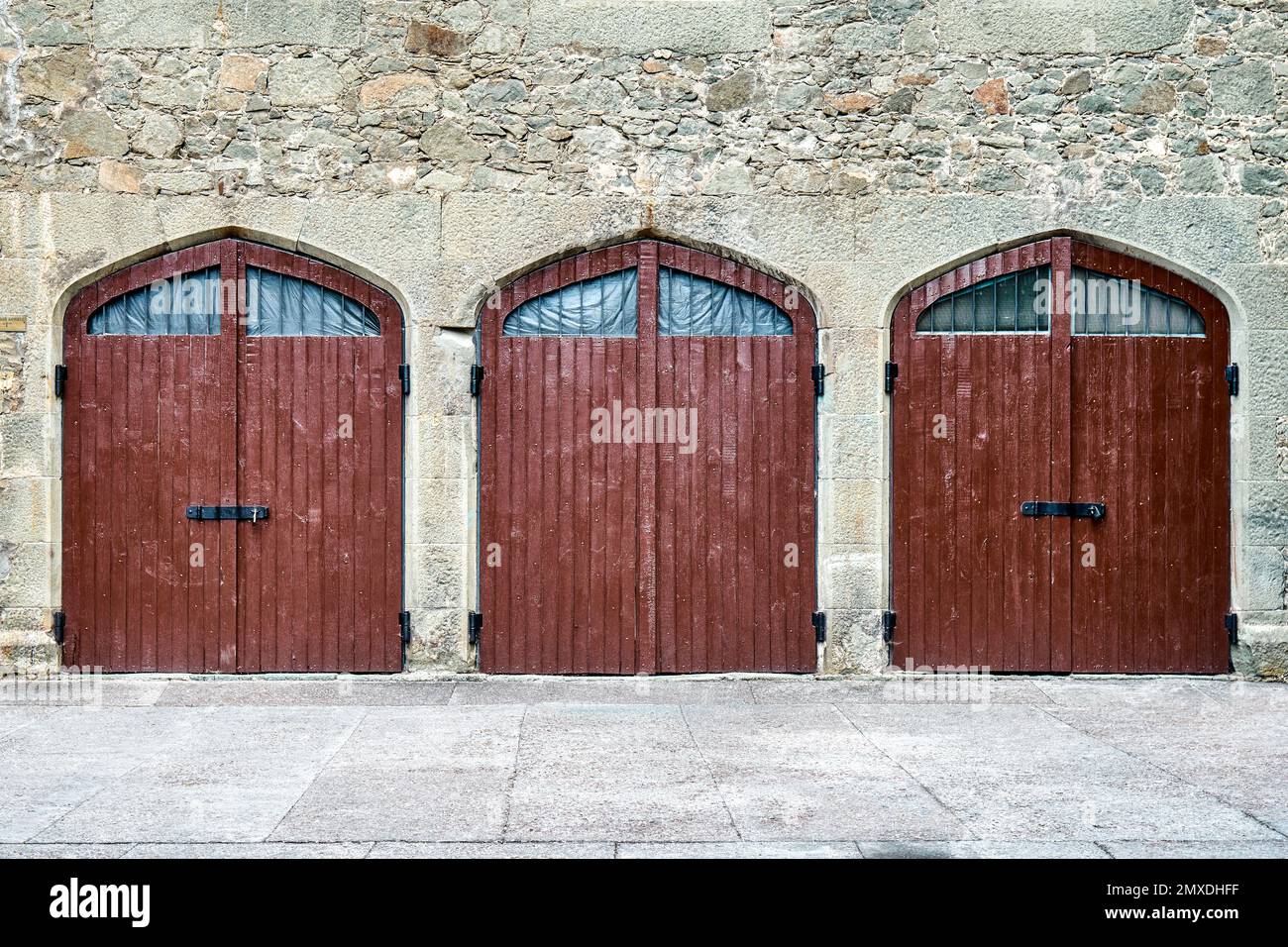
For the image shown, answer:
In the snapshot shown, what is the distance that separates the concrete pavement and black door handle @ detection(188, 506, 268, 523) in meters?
0.98

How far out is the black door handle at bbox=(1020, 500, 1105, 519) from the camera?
24.5 ft

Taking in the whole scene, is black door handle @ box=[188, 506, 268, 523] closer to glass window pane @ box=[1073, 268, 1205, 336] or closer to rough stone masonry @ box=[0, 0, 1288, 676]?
rough stone masonry @ box=[0, 0, 1288, 676]

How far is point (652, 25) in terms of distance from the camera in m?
7.44

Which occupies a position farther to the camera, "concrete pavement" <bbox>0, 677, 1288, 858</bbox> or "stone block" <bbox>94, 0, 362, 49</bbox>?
"stone block" <bbox>94, 0, 362, 49</bbox>

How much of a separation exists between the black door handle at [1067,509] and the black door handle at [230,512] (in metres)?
4.62

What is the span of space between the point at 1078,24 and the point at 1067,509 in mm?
2933

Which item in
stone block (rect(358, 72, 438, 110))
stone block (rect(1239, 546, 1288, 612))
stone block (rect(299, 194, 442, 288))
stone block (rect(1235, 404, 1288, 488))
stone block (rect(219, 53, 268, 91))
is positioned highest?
stone block (rect(219, 53, 268, 91))

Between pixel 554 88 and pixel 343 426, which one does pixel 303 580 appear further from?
pixel 554 88

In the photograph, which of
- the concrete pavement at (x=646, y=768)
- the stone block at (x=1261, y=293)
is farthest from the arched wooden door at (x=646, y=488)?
the stone block at (x=1261, y=293)

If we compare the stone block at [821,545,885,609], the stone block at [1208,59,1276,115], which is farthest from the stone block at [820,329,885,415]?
the stone block at [1208,59,1276,115]

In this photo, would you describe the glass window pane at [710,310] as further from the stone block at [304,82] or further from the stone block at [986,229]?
the stone block at [304,82]

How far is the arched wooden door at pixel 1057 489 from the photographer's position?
24.6ft

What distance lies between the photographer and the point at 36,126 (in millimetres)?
7324
